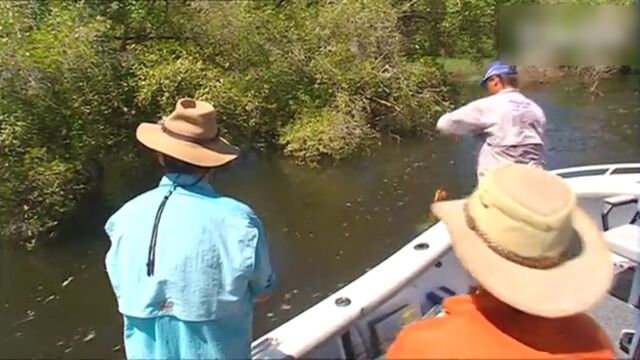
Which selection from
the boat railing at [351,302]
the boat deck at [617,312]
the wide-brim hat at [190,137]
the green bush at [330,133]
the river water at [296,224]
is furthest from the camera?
the green bush at [330,133]

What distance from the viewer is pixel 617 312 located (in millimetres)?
3451

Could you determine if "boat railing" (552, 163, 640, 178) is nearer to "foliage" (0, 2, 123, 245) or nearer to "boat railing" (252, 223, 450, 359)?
"boat railing" (252, 223, 450, 359)

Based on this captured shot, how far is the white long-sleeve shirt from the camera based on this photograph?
3.42 metres

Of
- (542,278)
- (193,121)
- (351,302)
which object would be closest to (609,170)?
(351,302)

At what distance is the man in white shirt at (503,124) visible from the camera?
342cm

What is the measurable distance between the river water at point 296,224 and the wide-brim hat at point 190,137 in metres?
4.98

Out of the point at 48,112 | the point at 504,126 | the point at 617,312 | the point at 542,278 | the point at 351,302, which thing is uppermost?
the point at 542,278

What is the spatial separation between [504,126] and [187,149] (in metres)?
1.80

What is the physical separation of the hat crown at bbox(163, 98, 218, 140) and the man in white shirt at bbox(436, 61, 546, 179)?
60.3 inches

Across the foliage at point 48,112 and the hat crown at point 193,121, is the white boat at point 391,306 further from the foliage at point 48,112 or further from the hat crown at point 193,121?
the foliage at point 48,112

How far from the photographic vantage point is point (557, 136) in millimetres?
13508

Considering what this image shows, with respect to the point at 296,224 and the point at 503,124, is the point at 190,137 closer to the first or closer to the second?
the point at 503,124

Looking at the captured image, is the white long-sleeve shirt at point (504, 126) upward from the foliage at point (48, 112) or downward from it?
upward

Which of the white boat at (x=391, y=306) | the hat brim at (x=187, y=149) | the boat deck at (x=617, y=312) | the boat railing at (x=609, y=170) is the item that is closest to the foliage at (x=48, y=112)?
the boat railing at (x=609, y=170)
